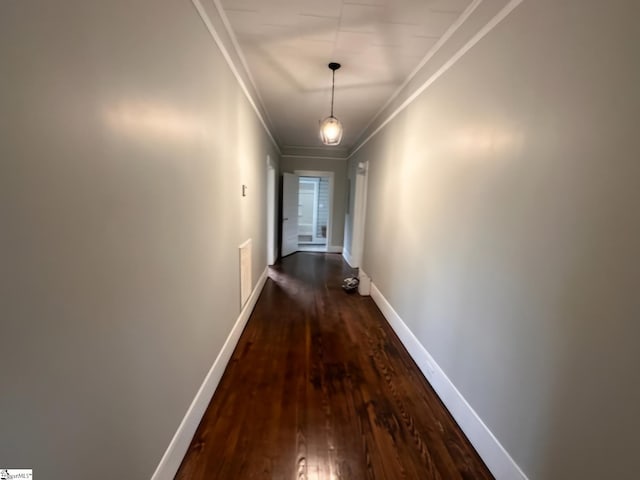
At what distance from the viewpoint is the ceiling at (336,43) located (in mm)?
1778

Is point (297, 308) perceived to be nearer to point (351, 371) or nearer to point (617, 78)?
point (351, 371)

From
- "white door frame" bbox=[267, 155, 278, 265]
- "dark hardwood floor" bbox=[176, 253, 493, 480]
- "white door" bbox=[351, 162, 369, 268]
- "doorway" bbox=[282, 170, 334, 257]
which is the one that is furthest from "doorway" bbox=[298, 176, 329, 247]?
"dark hardwood floor" bbox=[176, 253, 493, 480]

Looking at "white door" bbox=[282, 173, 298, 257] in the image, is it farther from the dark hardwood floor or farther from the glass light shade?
the dark hardwood floor

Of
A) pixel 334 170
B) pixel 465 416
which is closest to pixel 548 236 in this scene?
pixel 465 416

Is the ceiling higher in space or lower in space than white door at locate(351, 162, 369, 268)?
higher

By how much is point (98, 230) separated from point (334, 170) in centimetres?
604

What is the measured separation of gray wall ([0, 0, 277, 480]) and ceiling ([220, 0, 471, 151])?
607 millimetres

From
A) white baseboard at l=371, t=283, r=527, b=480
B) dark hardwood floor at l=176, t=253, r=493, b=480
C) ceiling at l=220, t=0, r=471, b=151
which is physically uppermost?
ceiling at l=220, t=0, r=471, b=151

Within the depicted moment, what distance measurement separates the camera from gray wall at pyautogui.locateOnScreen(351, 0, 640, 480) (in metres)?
0.93

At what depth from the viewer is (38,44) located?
2.10ft

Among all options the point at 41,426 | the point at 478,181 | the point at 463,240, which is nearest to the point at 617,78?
the point at 478,181

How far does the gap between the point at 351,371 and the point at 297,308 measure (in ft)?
4.37

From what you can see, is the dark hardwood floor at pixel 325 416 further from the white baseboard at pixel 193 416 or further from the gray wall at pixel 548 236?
the gray wall at pixel 548 236

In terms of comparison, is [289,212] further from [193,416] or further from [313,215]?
[193,416]
